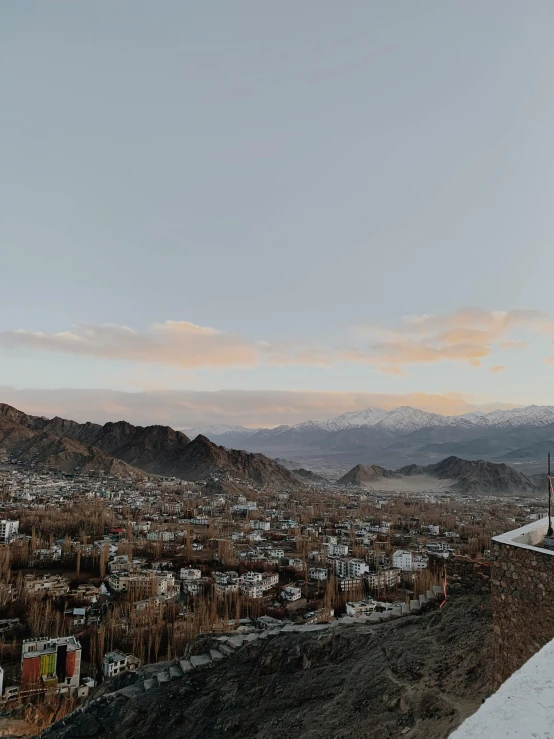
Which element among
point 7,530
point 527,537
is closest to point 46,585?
point 7,530

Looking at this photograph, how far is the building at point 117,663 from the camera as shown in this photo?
15.9 meters

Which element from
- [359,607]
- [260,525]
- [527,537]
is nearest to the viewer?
[527,537]

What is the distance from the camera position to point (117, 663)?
53.3ft

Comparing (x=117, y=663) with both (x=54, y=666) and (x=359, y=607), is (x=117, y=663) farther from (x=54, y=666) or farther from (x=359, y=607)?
(x=359, y=607)

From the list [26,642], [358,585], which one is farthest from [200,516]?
[26,642]

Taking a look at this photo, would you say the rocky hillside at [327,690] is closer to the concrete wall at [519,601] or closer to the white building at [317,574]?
the concrete wall at [519,601]

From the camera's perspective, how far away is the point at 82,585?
83.3 feet

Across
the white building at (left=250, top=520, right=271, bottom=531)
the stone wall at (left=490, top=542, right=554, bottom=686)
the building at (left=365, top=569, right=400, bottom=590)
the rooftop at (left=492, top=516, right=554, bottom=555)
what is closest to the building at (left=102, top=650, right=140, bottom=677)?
the building at (left=365, top=569, right=400, bottom=590)

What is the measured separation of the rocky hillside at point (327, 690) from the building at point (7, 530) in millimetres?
Result: 30284

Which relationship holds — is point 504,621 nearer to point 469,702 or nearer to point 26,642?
point 469,702

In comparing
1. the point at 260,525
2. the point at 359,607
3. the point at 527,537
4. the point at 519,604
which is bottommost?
the point at 260,525

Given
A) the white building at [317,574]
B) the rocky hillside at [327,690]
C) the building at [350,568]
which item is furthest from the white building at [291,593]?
the rocky hillside at [327,690]

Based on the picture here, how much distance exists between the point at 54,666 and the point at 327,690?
13592 millimetres

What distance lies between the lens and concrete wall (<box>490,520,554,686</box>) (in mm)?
4004
